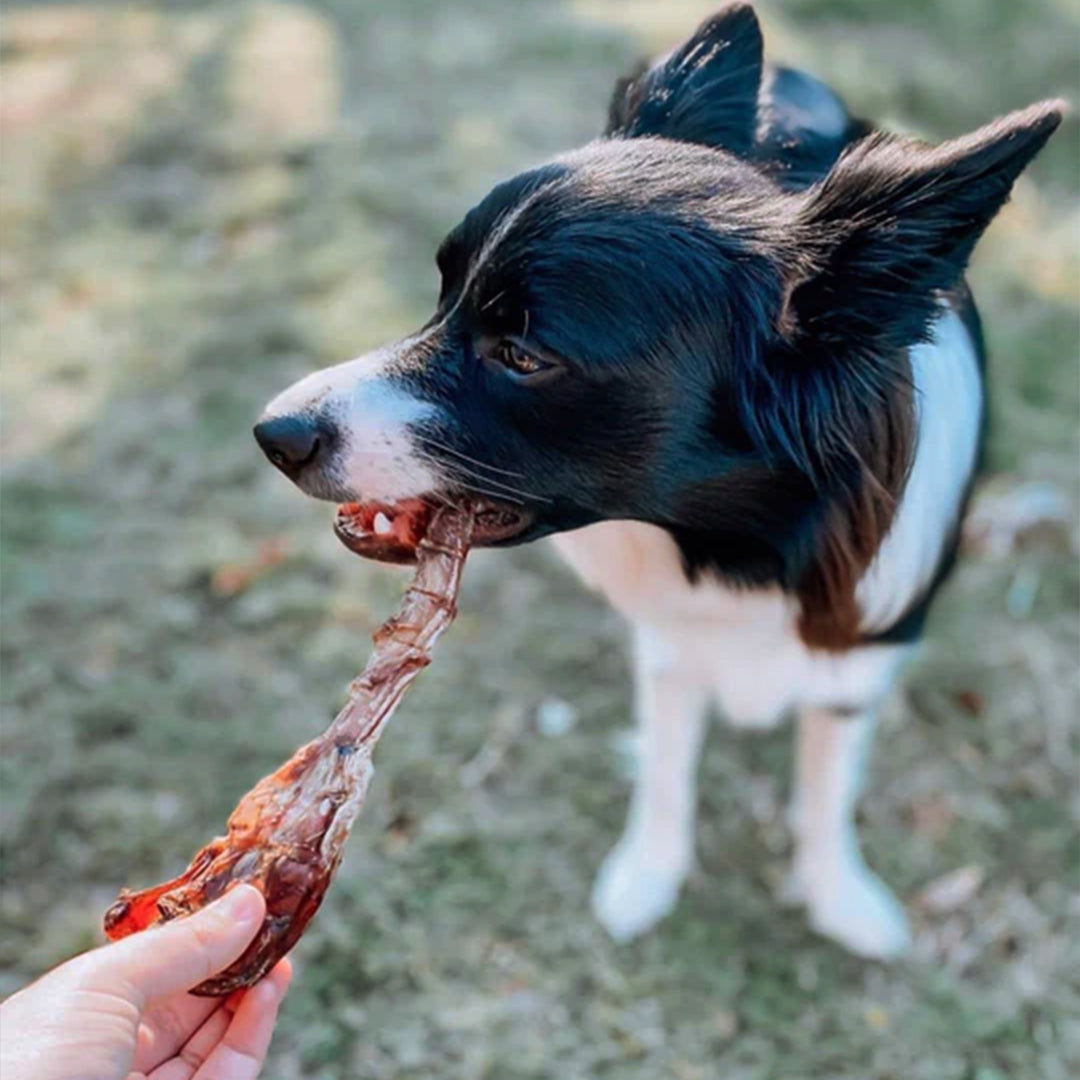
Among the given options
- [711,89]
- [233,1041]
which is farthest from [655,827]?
[711,89]

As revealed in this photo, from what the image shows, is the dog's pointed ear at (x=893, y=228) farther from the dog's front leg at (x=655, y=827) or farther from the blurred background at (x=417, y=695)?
the blurred background at (x=417, y=695)

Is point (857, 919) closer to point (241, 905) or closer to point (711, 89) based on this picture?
point (241, 905)

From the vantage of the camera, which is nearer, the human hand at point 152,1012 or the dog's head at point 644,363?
the human hand at point 152,1012

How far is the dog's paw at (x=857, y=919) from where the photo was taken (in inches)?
104

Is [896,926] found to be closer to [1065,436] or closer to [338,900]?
[338,900]

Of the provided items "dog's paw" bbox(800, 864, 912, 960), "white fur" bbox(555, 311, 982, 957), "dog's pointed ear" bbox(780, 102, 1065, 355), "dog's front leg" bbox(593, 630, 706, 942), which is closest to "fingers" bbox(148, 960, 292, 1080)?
"white fur" bbox(555, 311, 982, 957)

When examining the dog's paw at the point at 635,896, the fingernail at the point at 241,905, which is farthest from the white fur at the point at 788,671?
the fingernail at the point at 241,905

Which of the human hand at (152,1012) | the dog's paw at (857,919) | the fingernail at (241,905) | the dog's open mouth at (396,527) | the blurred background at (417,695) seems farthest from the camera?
the dog's paw at (857,919)

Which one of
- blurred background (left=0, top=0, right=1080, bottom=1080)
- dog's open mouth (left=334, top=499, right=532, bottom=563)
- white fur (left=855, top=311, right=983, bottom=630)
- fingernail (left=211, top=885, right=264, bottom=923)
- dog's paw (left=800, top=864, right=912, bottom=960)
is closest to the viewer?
fingernail (left=211, top=885, right=264, bottom=923)

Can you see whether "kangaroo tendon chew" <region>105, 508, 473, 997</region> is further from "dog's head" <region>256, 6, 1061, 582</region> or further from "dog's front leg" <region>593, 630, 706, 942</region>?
"dog's front leg" <region>593, 630, 706, 942</region>

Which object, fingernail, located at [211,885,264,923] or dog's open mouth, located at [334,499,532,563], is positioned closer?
fingernail, located at [211,885,264,923]

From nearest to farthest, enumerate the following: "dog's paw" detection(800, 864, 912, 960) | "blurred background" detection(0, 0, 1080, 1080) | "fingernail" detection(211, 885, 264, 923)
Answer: "fingernail" detection(211, 885, 264, 923) → "blurred background" detection(0, 0, 1080, 1080) → "dog's paw" detection(800, 864, 912, 960)

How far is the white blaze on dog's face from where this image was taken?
1.78 meters

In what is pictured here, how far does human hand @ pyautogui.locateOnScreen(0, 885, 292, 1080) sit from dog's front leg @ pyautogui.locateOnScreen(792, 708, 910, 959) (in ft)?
3.90
